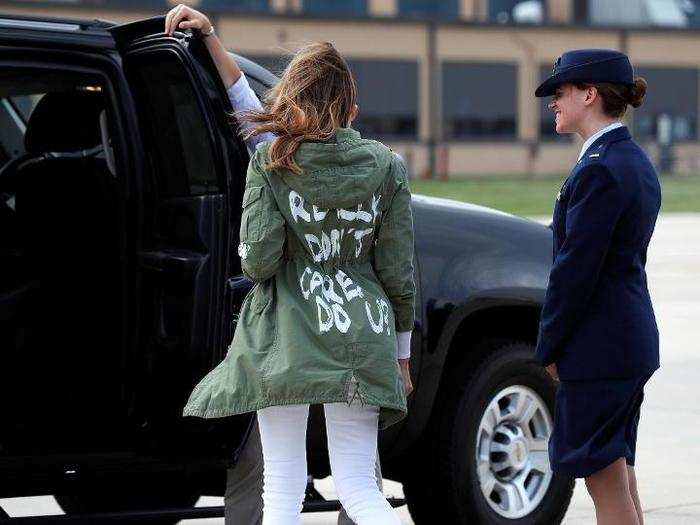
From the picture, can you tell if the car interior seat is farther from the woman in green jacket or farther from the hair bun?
the hair bun

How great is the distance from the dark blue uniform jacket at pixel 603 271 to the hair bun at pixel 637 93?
10 cm

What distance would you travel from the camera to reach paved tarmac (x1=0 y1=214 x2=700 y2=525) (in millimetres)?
6438

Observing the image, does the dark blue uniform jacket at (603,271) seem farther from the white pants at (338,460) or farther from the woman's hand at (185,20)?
the woman's hand at (185,20)

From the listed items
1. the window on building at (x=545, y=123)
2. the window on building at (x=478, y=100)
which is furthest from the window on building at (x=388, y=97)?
the window on building at (x=545, y=123)

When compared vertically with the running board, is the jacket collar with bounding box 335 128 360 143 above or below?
above

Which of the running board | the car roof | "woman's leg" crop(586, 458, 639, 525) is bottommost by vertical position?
the running board

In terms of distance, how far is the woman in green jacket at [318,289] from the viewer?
384 centimetres

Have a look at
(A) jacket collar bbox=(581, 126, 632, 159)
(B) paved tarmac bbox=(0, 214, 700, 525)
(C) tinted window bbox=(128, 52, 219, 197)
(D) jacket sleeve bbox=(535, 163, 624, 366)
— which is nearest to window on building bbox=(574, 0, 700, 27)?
(B) paved tarmac bbox=(0, 214, 700, 525)

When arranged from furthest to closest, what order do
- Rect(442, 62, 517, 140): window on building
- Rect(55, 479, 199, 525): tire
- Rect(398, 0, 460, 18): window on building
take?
Rect(398, 0, 460, 18): window on building
Rect(442, 62, 517, 140): window on building
Rect(55, 479, 199, 525): tire

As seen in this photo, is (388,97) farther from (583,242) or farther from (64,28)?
(583,242)

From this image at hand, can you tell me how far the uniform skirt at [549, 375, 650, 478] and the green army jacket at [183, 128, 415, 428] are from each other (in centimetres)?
44

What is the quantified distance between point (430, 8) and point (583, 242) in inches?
2435

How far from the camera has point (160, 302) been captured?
491 cm

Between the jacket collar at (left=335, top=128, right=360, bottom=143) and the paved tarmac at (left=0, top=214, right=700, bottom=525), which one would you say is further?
the paved tarmac at (left=0, top=214, right=700, bottom=525)
